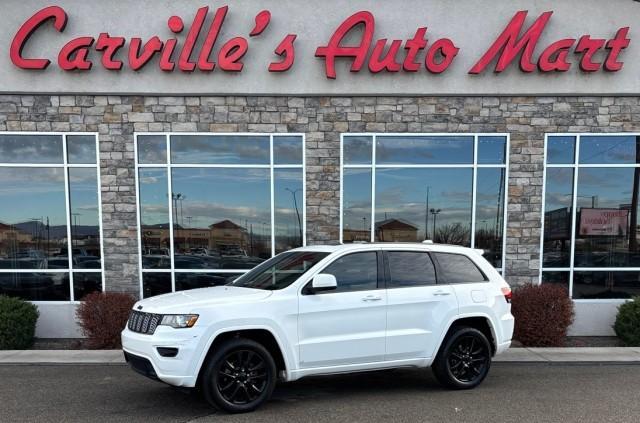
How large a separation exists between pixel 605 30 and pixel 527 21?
5.16 ft

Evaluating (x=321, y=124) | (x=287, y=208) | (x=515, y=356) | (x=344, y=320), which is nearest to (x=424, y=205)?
(x=321, y=124)

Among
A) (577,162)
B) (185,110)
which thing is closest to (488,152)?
(577,162)

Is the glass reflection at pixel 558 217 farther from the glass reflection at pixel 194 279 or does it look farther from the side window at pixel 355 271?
the glass reflection at pixel 194 279

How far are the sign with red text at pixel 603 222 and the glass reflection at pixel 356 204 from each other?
4425mm

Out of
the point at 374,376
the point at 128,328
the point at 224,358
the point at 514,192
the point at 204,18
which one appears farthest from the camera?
the point at 514,192

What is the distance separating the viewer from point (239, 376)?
4590 millimetres

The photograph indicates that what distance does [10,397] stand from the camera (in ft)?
17.1

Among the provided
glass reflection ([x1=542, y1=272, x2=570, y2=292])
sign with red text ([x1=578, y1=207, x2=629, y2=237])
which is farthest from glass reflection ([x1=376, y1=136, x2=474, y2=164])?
glass reflection ([x1=542, y1=272, x2=570, y2=292])

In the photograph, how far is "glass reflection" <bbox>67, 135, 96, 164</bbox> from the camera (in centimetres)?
876

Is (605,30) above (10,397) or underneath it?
above

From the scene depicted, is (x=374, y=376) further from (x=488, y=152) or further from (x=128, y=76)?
(x=128, y=76)

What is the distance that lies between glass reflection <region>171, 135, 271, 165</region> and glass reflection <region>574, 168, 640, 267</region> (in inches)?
259

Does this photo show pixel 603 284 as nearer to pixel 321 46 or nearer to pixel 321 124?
pixel 321 124

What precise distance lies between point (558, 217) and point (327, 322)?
6.50 m
